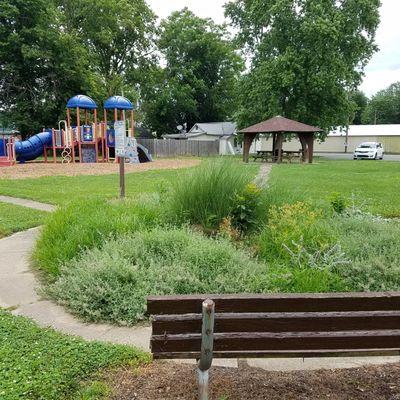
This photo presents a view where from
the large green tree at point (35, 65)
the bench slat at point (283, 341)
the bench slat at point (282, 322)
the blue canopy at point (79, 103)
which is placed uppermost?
the large green tree at point (35, 65)

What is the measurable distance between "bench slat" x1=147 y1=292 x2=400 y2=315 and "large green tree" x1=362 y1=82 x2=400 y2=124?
79.2 metres

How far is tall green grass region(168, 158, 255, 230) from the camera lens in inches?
197

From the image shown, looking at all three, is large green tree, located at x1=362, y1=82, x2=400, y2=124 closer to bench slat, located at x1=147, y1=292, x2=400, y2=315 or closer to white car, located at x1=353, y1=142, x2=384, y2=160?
white car, located at x1=353, y1=142, x2=384, y2=160

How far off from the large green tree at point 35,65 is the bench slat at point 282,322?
29.9 meters

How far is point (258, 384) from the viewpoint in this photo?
2.35m

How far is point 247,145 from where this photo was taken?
2708 cm

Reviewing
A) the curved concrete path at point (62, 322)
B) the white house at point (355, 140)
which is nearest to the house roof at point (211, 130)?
the white house at point (355, 140)

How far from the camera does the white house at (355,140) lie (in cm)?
5169

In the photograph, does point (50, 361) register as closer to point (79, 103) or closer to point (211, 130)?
point (79, 103)

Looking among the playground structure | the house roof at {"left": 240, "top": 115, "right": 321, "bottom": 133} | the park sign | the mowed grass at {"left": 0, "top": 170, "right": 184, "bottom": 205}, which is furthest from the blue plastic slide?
the park sign

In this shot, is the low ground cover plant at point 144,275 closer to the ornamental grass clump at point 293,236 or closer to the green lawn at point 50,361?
the ornamental grass clump at point 293,236

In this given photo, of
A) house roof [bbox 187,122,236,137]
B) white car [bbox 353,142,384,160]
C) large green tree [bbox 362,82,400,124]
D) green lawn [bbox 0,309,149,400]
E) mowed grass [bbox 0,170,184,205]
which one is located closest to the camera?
green lawn [bbox 0,309,149,400]

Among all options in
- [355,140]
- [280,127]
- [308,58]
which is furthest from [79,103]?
[355,140]

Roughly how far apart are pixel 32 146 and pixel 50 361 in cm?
2397
